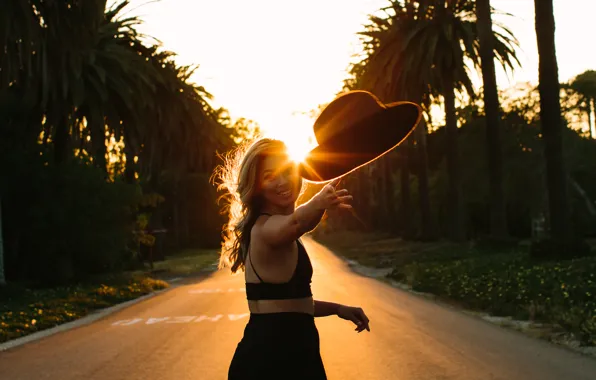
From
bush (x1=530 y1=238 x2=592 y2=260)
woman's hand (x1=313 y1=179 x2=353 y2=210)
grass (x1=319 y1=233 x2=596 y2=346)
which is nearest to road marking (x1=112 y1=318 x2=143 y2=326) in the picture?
grass (x1=319 y1=233 x2=596 y2=346)

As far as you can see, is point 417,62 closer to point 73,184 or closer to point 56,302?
point 73,184

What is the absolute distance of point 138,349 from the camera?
41.5ft

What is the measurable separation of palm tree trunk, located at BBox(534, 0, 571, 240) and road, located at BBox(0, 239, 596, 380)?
8.40 meters

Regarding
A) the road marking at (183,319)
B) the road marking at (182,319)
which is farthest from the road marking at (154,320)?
the road marking at (183,319)

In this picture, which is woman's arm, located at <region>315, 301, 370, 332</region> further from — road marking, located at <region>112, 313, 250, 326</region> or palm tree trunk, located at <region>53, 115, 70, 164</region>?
palm tree trunk, located at <region>53, 115, 70, 164</region>

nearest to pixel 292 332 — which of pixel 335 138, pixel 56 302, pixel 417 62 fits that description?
pixel 335 138

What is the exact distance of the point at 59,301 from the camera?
21.6 metres

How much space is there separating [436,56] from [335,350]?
3560 cm

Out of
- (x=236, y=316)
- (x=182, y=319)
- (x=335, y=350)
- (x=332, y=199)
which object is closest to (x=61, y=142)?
(x=182, y=319)

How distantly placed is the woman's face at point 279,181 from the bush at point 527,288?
9.48 metres

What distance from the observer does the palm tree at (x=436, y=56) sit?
44750mm

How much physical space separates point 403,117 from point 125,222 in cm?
2919

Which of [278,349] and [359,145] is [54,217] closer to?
[278,349]

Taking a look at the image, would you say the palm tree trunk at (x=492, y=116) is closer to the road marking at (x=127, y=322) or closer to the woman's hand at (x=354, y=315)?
the road marking at (x=127, y=322)
